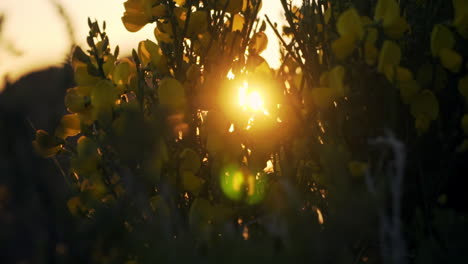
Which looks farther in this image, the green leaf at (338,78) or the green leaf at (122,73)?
the green leaf at (122,73)

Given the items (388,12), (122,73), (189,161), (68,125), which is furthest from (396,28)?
(68,125)

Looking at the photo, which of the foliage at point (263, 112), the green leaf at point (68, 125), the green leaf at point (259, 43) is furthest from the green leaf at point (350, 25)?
the green leaf at point (68, 125)

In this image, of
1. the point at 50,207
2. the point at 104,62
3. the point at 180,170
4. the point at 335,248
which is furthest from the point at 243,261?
the point at 104,62

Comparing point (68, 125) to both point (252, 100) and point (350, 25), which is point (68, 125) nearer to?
point (252, 100)

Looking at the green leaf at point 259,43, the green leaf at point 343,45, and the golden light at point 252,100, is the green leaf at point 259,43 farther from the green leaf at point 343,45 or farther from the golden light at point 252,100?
the green leaf at point 343,45

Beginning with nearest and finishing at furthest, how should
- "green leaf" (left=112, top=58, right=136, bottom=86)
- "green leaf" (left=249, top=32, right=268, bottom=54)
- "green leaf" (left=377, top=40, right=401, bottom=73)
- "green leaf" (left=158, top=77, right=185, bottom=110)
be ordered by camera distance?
"green leaf" (left=377, top=40, right=401, bottom=73) → "green leaf" (left=158, top=77, right=185, bottom=110) → "green leaf" (left=112, top=58, right=136, bottom=86) → "green leaf" (left=249, top=32, right=268, bottom=54)

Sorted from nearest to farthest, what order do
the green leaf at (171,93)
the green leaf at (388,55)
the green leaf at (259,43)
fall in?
the green leaf at (388,55)
the green leaf at (171,93)
the green leaf at (259,43)

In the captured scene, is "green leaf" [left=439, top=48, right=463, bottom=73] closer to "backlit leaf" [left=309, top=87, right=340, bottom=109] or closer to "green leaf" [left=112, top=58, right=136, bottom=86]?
"backlit leaf" [left=309, top=87, right=340, bottom=109]

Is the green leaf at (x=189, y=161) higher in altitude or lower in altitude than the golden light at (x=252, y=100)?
lower

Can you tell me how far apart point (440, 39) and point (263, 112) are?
389mm

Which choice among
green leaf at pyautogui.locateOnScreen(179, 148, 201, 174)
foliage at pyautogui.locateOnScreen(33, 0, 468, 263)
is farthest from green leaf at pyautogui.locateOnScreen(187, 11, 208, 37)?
green leaf at pyautogui.locateOnScreen(179, 148, 201, 174)

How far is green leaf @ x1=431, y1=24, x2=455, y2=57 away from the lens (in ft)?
3.26

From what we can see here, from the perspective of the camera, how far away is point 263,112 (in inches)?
48.7

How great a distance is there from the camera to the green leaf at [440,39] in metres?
0.99
